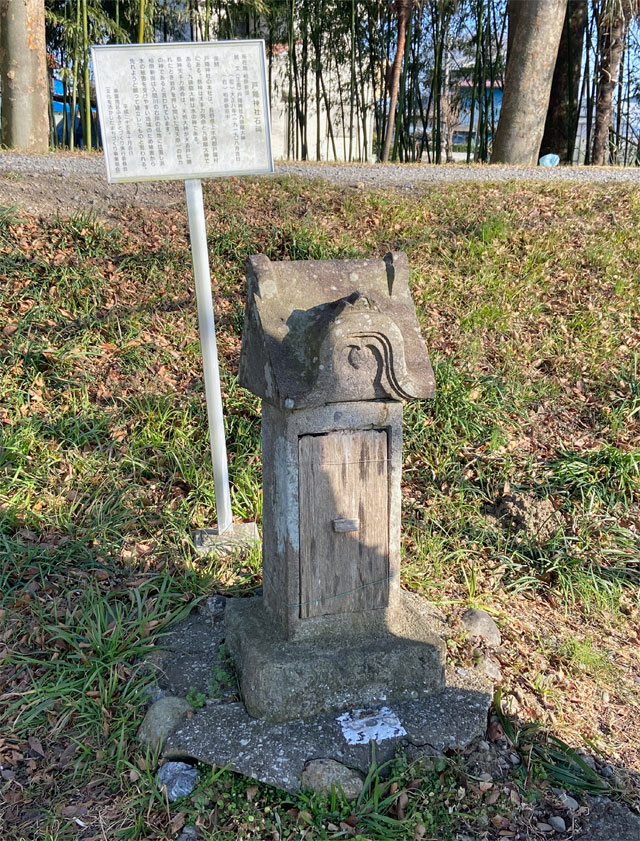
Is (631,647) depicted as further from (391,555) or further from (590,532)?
(391,555)

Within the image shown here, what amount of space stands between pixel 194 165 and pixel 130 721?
258 cm

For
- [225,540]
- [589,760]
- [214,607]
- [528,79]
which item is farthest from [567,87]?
[589,760]

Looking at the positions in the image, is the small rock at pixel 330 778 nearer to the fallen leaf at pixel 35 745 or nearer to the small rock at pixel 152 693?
the small rock at pixel 152 693

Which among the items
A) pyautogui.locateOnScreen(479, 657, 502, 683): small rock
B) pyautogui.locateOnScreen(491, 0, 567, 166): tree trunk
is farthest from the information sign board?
pyautogui.locateOnScreen(491, 0, 567, 166): tree trunk

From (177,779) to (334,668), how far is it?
0.71m

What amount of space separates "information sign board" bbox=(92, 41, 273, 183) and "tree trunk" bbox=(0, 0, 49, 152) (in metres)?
6.71

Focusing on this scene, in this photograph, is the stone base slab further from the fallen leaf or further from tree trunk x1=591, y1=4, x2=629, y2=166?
tree trunk x1=591, y1=4, x2=629, y2=166

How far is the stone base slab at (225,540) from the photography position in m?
3.75

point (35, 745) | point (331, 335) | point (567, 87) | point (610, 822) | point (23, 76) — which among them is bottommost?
point (610, 822)

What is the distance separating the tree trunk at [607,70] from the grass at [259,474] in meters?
5.40

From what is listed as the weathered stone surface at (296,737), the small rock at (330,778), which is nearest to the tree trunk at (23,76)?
the weathered stone surface at (296,737)

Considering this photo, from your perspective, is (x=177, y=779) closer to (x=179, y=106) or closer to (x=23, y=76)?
(x=179, y=106)

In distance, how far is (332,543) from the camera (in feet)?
8.95

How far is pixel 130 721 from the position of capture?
2830 millimetres
